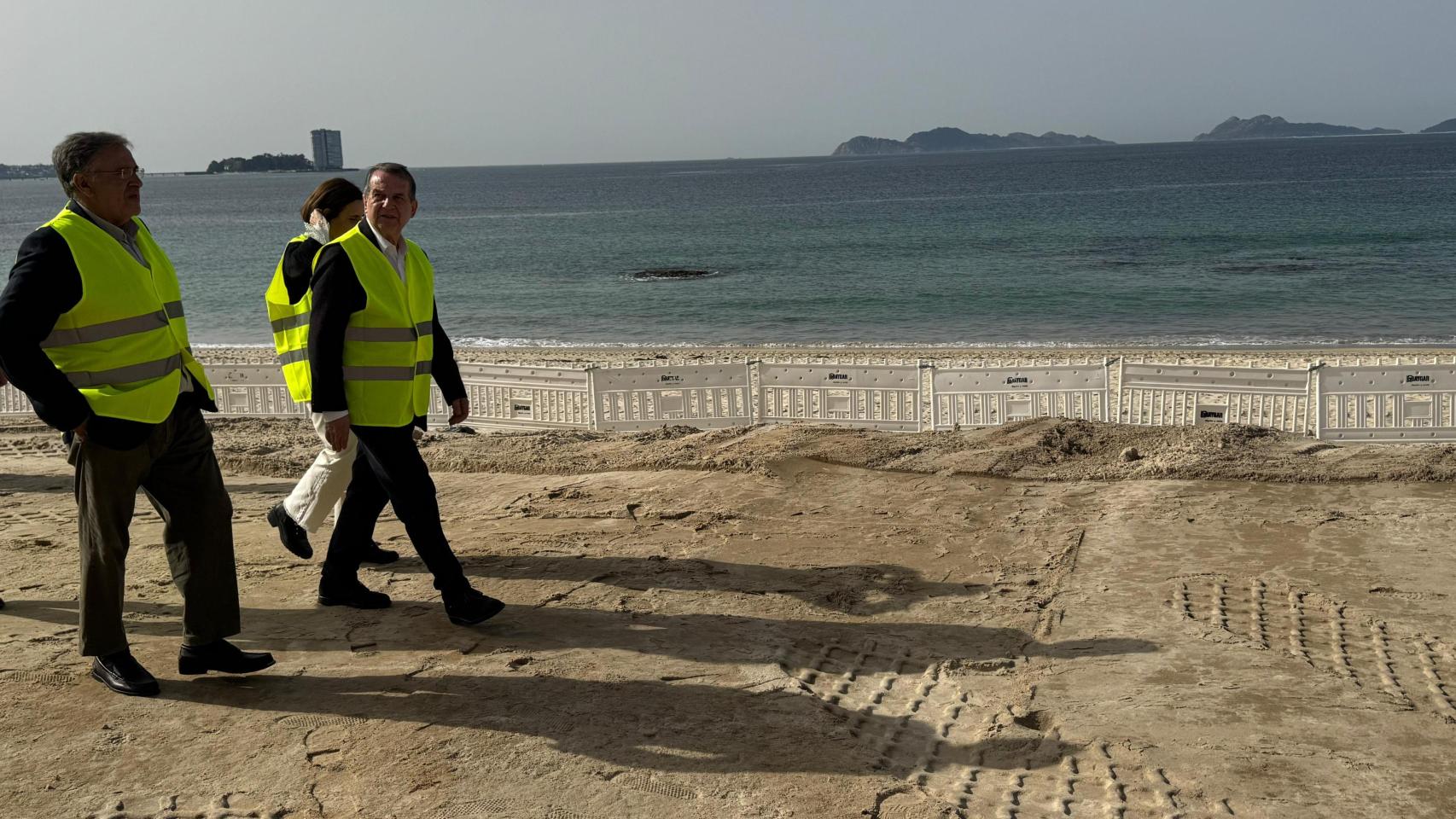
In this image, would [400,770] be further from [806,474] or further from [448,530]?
[806,474]

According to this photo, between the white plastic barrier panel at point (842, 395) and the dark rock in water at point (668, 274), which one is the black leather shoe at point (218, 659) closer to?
the white plastic barrier panel at point (842, 395)

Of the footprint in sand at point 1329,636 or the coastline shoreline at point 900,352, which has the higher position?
the footprint in sand at point 1329,636

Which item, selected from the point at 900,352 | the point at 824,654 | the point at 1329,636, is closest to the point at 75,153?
the point at 824,654

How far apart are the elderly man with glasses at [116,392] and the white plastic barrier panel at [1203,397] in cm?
721

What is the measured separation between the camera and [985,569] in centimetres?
570

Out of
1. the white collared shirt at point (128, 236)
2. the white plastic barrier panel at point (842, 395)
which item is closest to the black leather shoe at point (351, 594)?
the white collared shirt at point (128, 236)

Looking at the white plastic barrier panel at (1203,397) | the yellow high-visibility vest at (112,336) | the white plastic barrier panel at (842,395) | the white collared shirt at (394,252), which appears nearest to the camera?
the yellow high-visibility vest at (112,336)

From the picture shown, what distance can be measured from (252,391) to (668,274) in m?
27.3

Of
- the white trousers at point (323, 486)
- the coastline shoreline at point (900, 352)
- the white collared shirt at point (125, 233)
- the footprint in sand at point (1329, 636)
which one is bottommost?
the coastline shoreline at point (900, 352)

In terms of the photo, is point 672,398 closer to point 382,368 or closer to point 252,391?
point 252,391

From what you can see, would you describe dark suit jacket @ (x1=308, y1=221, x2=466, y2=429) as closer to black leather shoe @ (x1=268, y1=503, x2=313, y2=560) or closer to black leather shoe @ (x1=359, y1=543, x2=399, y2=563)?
black leather shoe @ (x1=268, y1=503, x2=313, y2=560)

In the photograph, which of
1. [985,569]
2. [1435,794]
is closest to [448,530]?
[985,569]

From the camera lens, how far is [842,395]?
9844 millimetres

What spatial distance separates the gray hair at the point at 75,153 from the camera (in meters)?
3.94
